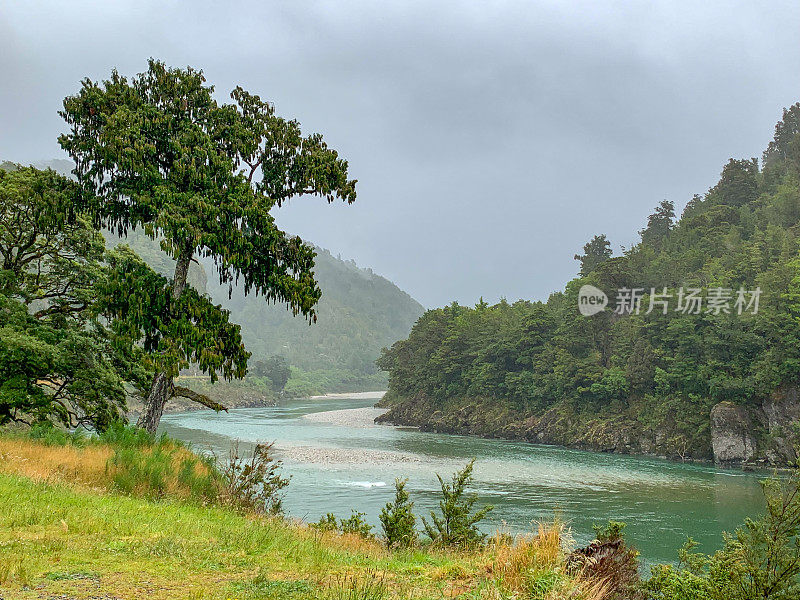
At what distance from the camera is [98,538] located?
8.12 meters

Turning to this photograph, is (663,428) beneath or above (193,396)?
beneath

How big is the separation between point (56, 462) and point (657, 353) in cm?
5608

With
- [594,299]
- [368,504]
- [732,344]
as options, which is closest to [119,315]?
[368,504]

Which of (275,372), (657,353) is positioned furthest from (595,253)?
(275,372)

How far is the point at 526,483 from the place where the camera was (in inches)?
1425

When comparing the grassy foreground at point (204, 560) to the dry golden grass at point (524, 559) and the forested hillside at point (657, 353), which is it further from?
the forested hillside at point (657, 353)

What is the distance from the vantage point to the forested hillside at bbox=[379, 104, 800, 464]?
160 ft

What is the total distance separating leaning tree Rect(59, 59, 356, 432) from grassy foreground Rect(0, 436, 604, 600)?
6.50 m

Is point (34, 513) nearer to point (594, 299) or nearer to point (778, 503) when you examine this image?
point (778, 503)

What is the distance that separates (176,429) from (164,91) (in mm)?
51829

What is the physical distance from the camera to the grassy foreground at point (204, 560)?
20.4 feet

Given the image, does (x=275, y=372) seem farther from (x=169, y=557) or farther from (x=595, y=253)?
(x=169, y=557)

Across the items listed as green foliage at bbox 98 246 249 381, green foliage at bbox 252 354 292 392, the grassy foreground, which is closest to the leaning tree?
green foliage at bbox 98 246 249 381

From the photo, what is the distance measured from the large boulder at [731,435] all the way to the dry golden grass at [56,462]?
49.0m
